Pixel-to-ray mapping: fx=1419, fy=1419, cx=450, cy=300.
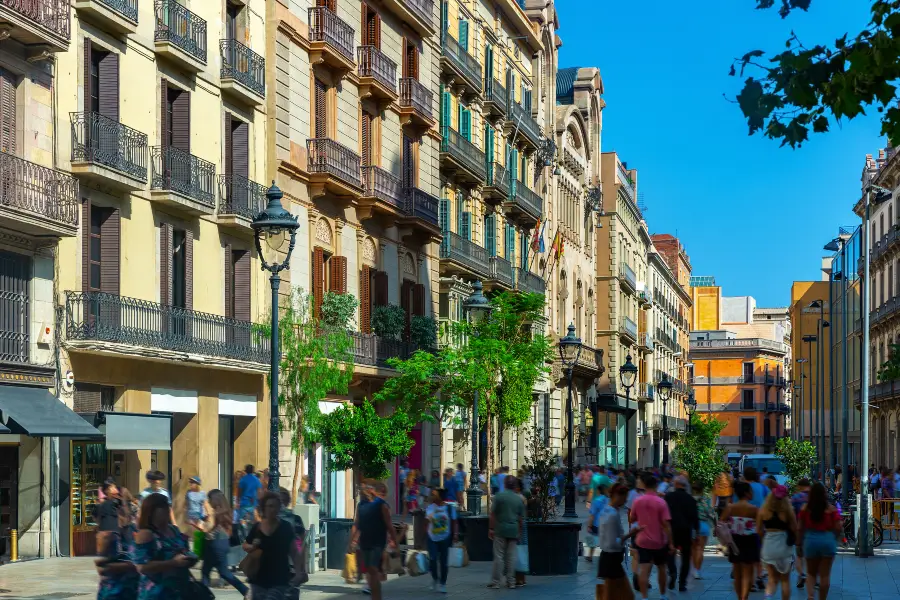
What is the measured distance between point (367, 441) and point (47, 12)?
10.8 meters

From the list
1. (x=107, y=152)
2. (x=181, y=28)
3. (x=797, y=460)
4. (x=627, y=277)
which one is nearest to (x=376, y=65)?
(x=181, y=28)

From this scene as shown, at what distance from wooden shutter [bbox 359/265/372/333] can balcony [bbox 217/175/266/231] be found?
22.0ft

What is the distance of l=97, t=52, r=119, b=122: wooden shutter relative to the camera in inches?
1032

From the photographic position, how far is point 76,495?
2533 cm

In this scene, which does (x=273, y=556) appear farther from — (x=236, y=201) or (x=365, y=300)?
(x=365, y=300)

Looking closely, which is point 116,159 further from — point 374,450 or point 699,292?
point 699,292

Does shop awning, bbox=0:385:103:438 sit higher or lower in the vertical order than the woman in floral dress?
higher

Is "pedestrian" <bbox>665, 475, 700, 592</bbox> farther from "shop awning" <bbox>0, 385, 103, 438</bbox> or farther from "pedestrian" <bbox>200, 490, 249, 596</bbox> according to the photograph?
"shop awning" <bbox>0, 385, 103, 438</bbox>

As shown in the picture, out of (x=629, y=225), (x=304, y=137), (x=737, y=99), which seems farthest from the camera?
(x=629, y=225)

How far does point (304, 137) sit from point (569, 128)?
34403 mm

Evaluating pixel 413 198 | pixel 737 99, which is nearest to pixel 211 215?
pixel 413 198

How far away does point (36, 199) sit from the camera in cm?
2358

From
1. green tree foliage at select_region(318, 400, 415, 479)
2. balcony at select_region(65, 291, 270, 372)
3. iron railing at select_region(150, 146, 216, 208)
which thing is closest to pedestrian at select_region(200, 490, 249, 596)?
balcony at select_region(65, 291, 270, 372)

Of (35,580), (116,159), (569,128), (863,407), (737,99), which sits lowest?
(35,580)
